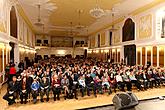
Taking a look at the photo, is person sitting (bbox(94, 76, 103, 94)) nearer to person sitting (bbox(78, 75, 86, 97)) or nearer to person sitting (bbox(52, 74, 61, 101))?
person sitting (bbox(78, 75, 86, 97))

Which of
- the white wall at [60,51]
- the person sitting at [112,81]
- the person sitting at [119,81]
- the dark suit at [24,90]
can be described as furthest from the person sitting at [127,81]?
the white wall at [60,51]

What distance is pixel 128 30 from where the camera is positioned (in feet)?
58.9

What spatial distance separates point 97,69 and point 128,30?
8532 millimetres

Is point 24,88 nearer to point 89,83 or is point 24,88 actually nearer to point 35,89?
point 35,89

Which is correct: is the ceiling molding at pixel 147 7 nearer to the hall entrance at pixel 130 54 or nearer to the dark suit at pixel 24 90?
the hall entrance at pixel 130 54

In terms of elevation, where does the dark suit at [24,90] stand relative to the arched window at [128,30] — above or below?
below

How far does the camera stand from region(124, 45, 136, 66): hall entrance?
16991mm

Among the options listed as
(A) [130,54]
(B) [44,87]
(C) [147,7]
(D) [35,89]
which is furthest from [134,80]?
(A) [130,54]

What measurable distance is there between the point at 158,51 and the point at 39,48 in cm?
2668

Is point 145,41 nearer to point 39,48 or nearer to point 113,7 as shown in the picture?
point 113,7

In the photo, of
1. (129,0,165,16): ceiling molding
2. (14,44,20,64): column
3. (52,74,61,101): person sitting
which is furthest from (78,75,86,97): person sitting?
(129,0,165,16): ceiling molding

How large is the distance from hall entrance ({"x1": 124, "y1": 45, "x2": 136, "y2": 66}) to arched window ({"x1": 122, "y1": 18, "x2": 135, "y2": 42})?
Result: 2.82 feet

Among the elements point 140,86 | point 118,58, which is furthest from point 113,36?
point 140,86

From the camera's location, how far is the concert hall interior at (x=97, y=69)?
283 inches
